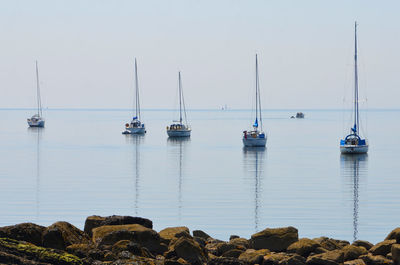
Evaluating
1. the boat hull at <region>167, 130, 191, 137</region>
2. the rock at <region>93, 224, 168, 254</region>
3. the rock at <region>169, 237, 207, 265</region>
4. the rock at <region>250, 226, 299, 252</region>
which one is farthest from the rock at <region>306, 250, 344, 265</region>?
the boat hull at <region>167, 130, 191, 137</region>

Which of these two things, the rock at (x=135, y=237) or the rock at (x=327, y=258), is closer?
the rock at (x=327, y=258)

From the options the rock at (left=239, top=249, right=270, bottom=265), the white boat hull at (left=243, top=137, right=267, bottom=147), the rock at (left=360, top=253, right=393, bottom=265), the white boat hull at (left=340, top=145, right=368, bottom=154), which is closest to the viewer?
the rock at (left=239, top=249, right=270, bottom=265)

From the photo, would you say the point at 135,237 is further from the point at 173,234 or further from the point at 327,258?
the point at 327,258

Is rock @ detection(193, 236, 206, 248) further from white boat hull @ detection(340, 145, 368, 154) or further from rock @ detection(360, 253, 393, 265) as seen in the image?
white boat hull @ detection(340, 145, 368, 154)

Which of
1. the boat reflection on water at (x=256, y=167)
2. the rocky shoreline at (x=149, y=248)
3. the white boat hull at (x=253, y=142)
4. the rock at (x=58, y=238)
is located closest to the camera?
the rocky shoreline at (x=149, y=248)

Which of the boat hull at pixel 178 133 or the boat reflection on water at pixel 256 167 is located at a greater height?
the boat hull at pixel 178 133

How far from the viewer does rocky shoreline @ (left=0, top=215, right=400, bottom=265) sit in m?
14.9

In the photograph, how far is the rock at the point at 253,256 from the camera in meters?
16.5

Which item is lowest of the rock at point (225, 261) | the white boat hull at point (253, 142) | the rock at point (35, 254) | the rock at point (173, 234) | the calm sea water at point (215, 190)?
the calm sea water at point (215, 190)

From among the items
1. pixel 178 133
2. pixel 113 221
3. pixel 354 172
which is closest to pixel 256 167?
pixel 354 172

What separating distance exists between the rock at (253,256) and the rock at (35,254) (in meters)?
4.31

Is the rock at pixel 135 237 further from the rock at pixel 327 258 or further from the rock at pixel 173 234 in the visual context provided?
the rock at pixel 327 258

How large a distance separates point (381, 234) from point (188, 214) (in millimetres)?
10607

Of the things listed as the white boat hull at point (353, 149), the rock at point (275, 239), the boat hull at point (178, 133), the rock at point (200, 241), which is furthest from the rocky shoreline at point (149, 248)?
the boat hull at point (178, 133)
